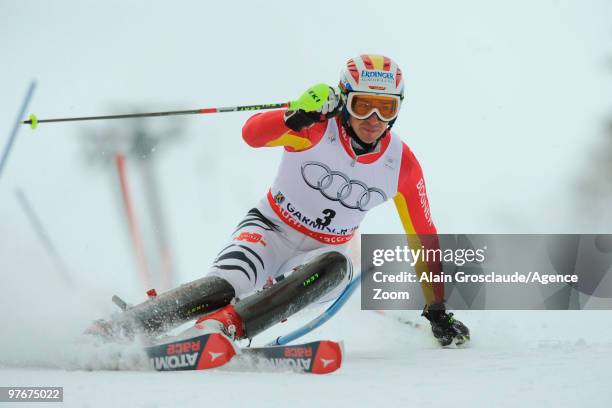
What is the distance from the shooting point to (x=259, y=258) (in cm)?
375

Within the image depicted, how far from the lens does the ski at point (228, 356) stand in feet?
8.88

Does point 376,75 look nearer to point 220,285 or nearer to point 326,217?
point 326,217

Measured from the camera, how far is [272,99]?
7.96 meters

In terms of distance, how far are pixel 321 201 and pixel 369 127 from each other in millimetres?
453

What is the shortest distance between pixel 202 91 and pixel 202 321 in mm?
5604

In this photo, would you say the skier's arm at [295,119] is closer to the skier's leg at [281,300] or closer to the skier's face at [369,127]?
the skier's face at [369,127]

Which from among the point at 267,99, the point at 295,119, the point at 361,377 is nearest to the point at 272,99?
the point at 267,99

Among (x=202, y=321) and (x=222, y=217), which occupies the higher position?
(x=222, y=217)

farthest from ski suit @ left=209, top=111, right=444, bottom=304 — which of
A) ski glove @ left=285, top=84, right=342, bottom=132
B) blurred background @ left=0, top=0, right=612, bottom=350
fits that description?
blurred background @ left=0, top=0, right=612, bottom=350

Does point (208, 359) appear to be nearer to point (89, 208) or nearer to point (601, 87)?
point (89, 208)

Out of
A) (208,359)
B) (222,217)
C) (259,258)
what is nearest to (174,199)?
(222,217)

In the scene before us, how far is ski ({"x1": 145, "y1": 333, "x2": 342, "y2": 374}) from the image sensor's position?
8.88 ft

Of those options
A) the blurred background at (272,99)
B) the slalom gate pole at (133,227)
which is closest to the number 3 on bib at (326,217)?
the slalom gate pole at (133,227)

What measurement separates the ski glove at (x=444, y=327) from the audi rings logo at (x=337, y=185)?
0.73m
